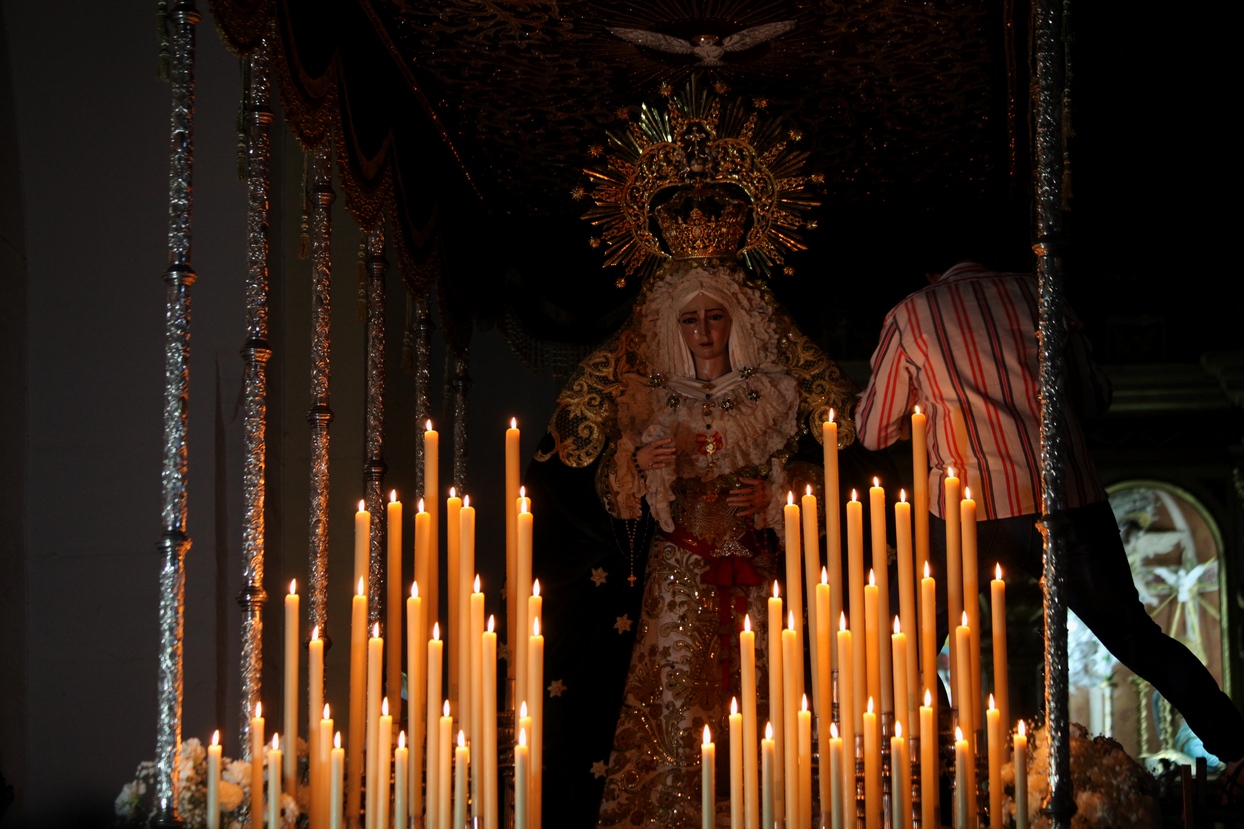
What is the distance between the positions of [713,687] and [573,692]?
437 millimetres

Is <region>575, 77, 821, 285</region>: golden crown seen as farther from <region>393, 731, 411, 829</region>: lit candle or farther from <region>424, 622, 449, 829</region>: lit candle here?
<region>393, 731, 411, 829</region>: lit candle

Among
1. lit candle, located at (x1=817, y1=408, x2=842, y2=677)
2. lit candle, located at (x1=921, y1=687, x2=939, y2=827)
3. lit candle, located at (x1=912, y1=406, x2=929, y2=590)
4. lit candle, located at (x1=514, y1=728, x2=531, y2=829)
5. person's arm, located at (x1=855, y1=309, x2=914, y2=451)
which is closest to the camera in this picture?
lit candle, located at (x1=514, y1=728, x2=531, y2=829)

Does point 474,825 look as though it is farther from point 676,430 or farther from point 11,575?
point 11,575

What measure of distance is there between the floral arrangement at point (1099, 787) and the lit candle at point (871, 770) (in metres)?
0.51

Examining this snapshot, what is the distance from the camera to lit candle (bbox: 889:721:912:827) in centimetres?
279

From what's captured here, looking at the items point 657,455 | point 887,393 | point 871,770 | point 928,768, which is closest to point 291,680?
point 871,770

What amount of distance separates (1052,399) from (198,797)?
2101 millimetres

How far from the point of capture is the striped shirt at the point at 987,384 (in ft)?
12.9

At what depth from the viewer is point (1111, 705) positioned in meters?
6.49

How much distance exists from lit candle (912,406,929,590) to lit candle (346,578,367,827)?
4.15 feet

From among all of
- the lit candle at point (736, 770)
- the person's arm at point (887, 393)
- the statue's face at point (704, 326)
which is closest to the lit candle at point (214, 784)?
the lit candle at point (736, 770)

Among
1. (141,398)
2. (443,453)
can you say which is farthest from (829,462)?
(443,453)

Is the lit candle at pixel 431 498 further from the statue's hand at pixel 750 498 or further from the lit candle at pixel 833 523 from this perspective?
the statue's hand at pixel 750 498

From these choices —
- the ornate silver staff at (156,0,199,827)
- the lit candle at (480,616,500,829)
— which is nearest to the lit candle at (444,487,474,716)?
the lit candle at (480,616,500,829)
